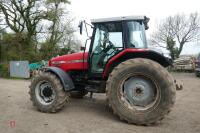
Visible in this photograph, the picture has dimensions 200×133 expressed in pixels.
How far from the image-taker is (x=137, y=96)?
5.13m

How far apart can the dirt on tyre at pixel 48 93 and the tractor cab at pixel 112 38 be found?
0.90 metres

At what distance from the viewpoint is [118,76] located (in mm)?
5086

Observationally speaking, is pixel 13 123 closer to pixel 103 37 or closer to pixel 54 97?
pixel 54 97

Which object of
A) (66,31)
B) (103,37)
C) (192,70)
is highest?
(66,31)

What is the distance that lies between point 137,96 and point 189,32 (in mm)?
32707

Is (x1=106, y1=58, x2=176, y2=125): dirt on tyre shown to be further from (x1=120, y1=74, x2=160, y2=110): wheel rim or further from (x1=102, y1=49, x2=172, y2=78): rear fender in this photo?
(x1=102, y1=49, x2=172, y2=78): rear fender

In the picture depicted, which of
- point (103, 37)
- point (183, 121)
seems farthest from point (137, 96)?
point (103, 37)

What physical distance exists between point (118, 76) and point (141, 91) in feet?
1.89

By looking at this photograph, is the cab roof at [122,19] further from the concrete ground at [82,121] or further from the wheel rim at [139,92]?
the concrete ground at [82,121]

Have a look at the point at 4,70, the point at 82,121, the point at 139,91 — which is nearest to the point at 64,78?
the point at 82,121

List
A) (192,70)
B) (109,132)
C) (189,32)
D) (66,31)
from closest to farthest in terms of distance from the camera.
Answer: (109,132), (192,70), (66,31), (189,32)

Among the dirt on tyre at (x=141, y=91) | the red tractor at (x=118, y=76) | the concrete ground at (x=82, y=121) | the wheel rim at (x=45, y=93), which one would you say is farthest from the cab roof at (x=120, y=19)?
the concrete ground at (x=82, y=121)

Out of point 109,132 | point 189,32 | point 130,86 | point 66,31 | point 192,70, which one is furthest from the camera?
point 189,32

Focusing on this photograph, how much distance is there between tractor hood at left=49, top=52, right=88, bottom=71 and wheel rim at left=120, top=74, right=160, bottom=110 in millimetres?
1343
